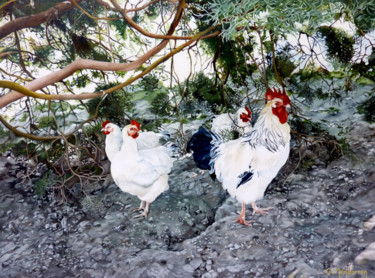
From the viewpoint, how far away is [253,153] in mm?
1069

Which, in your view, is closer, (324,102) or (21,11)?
(21,11)

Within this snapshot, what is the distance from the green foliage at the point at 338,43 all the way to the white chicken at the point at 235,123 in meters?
0.39

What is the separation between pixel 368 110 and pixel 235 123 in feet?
1.86

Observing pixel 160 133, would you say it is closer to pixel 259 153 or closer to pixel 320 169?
pixel 259 153

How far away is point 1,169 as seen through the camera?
1364 millimetres

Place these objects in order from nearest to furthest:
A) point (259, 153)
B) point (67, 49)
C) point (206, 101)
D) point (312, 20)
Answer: point (312, 20) → point (259, 153) → point (67, 49) → point (206, 101)

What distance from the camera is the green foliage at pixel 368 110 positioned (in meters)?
1.32

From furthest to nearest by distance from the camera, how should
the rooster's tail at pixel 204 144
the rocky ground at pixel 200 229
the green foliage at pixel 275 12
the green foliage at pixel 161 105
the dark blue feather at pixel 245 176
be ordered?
the green foliage at pixel 161 105
the rooster's tail at pixel 204 144
the dark blue feather at pixel 245 176
the rocky ground at pixel 200 229
the green foliage at pixel 275 12

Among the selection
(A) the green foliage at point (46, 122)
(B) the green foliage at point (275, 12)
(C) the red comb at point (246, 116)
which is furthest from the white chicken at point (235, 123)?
(A) the green foliage at point (46, 122)

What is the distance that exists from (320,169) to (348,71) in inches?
15.9

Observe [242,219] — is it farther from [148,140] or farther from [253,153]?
[148,140]

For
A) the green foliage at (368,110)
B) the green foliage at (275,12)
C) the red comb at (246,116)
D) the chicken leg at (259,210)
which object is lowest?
the chicken leg at (259,210)

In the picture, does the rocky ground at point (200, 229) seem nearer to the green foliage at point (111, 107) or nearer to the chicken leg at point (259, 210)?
the chicken leg at point (259, 210)

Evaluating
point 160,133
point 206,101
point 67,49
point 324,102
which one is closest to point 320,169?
point 324,102
